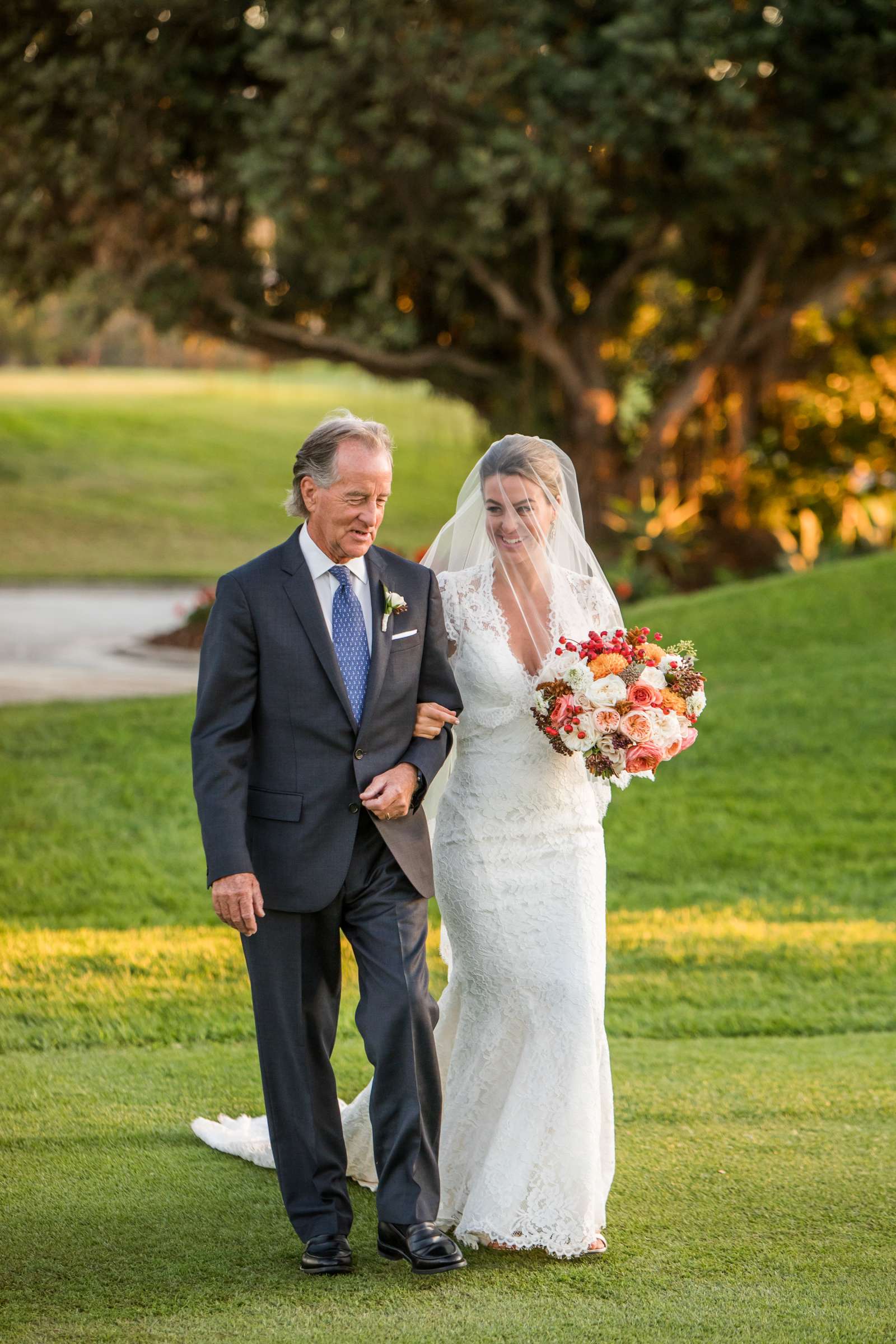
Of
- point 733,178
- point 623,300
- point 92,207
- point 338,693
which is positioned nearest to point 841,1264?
point 338,693

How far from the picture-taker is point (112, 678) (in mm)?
15758

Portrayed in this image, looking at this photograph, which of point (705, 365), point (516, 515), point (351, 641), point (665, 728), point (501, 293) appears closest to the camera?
point (351, 641)

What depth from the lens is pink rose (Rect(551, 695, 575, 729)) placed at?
13.9ft

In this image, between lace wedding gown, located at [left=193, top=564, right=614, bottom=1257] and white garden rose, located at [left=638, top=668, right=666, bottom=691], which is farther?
white garden rose, located at [left=638, top=668, right=666, bottom=691]

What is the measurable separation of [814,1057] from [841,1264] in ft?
7.75

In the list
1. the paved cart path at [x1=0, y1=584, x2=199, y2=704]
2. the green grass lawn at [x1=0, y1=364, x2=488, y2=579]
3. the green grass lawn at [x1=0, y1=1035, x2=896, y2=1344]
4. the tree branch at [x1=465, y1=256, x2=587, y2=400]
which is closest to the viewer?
the green grass lawn at [x1=0, y1=1035, x2=896, y2=1344]

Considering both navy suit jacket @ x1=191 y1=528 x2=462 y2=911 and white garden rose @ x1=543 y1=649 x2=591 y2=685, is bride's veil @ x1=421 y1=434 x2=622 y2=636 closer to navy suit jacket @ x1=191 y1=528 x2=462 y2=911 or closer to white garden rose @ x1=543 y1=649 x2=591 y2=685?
white garden rose @ x1=543 y1=649 x2=591 y2=685

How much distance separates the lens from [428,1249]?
12.9 ft

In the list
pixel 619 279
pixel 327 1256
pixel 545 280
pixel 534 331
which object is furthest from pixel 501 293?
pixel 327 1256

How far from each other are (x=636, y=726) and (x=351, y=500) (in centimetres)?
99

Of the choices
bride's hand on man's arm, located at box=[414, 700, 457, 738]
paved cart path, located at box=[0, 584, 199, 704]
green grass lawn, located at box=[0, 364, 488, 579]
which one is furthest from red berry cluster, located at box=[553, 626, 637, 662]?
green grass lawn, located at box=[0, 364, 488, 579]

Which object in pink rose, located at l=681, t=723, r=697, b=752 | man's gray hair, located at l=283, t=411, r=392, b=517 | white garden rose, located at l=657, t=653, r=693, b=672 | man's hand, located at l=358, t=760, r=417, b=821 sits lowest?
man's hand, located at l=358, t=760, r=417, b=821

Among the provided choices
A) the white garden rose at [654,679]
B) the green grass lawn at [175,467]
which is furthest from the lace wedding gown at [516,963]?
the green grass lawn at [175,467]

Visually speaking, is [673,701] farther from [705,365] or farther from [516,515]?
[705,365]
